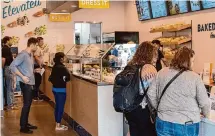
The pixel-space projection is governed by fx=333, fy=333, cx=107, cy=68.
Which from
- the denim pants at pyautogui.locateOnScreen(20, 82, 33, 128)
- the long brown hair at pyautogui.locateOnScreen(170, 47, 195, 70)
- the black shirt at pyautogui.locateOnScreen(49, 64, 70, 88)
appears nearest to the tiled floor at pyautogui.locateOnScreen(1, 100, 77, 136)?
the denim pants at pyautogui.locateOnScreen(20, 82, 33, 128)

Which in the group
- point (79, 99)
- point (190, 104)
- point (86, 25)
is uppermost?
point (86, 25)

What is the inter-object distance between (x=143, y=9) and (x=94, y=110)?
535cm

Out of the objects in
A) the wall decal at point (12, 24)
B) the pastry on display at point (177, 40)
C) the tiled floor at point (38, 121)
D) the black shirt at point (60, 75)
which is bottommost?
the tiled floor at point (38, 121)

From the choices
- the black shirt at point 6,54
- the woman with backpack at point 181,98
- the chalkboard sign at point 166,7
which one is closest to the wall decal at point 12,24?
the black shirt at point 6,54

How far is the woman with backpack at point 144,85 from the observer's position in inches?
129

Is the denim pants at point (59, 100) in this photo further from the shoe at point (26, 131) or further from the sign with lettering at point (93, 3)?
the sign with lettering at point (93, 3)

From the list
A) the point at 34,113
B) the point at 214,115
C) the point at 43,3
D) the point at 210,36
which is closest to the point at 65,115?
the point at 34,113

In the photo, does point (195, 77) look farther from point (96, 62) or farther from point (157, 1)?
point (157, 1)

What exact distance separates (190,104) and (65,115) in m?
4.13

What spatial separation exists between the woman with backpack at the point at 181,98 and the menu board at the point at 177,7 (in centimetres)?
474

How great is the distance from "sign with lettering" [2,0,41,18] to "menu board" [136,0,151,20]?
3.27 m

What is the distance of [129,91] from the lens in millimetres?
3303

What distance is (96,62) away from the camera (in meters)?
5.01

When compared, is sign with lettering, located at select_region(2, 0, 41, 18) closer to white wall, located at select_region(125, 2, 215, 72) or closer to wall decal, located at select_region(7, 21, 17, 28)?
wall decal, located at select_region(7, 21, 17, 28)
